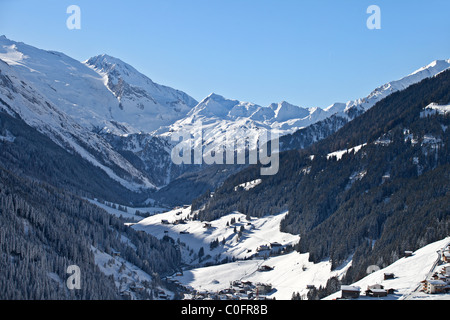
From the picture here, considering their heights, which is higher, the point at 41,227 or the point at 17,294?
the point at 41,227

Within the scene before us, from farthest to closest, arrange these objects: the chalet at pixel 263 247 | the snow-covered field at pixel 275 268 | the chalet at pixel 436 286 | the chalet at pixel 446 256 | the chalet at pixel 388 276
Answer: the chalet at pixel 263 247, the chalet at pixel 388 276, the snow-covered field at pixel 275 268, the chalet at pixel 446 256, the chalet at pixel 436 286

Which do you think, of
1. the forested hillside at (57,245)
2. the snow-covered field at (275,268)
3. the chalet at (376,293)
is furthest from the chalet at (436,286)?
the forested hillside at (57,245)

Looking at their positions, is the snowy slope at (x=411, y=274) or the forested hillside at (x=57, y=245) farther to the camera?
the forested hillside at (x=57, y=245)

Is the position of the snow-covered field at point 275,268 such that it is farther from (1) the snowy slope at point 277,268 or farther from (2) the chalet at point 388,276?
(2) the chalet at point 388,276

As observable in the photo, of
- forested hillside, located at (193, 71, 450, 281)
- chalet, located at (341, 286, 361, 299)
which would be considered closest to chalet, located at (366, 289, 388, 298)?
chalet, located at (341, 286, 361, 299)

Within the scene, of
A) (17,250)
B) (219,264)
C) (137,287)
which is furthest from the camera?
(219,264)
